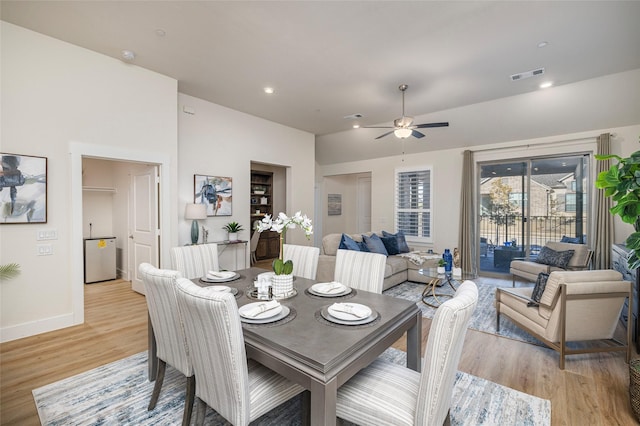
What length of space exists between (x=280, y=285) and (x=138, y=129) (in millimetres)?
3175

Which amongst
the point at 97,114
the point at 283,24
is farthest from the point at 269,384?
the point at 97,114

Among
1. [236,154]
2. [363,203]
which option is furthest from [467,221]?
[236,154]

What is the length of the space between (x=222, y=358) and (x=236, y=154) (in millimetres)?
4552

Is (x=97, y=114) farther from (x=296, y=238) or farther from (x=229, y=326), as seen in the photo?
(x=296, y=238)

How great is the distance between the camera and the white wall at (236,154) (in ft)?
15.2

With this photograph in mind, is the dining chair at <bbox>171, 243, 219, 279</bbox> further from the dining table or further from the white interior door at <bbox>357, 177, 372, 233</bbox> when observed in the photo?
the white interior door at <bbox>357, 177, 372, 233</bbox>

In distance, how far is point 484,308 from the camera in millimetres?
3953

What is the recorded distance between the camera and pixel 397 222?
716 centimetres

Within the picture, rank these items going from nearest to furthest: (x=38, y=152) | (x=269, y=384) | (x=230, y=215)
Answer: (x=269, y=384) → (x=38, y=152) → (x=230, y=215)

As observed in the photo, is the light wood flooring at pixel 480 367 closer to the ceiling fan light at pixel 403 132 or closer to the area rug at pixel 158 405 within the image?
the area rug at pixel 158 405

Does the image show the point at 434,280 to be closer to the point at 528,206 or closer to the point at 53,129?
the point at 528,206

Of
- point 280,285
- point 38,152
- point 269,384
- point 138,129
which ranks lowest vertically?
point 269,384

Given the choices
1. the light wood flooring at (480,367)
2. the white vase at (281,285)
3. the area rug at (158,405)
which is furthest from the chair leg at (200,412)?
the light wood flooring at (480,367)

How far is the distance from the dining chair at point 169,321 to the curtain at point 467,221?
18.5ft
